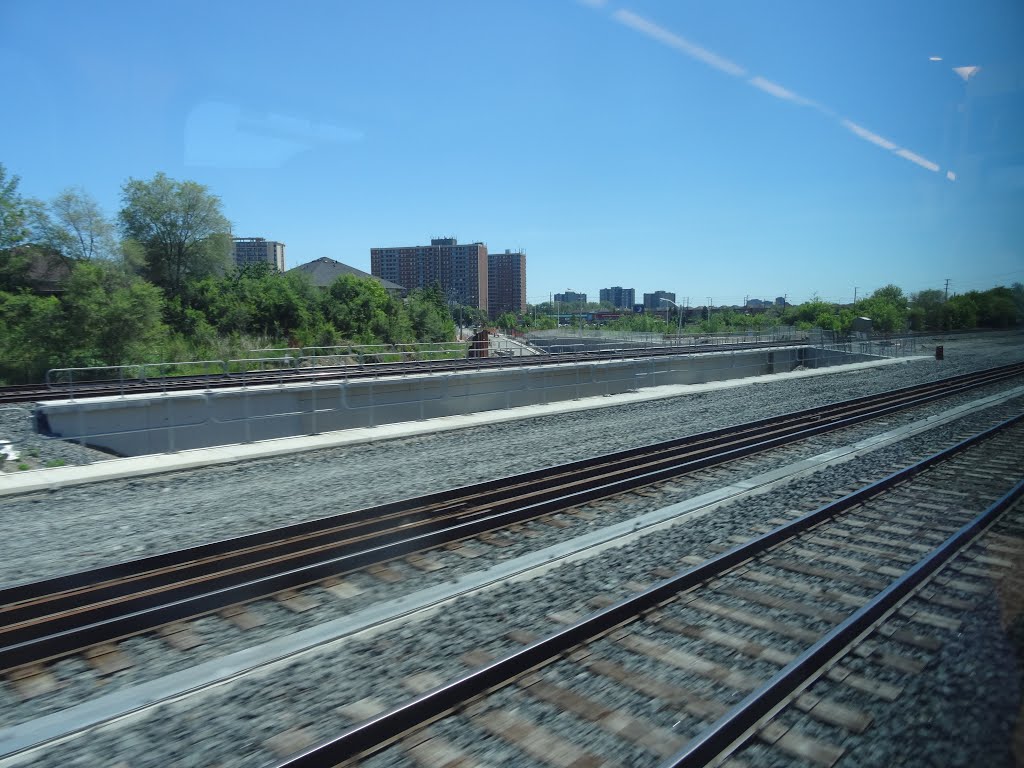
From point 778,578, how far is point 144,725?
552cm

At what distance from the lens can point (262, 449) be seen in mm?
13672

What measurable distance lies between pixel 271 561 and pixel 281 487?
4.08 m

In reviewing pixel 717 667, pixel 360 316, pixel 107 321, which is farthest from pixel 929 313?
pixel 717 667

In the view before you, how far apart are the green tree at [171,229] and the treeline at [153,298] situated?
0.07 meters

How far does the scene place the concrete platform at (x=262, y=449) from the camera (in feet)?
36.5

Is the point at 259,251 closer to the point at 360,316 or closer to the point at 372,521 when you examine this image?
the point at 360,316

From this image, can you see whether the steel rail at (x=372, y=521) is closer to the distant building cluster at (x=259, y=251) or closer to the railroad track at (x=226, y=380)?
the railroad track at (x=226, y=380)

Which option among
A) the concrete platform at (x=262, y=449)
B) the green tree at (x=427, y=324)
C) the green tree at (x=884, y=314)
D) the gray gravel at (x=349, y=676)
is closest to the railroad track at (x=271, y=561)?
the gray gravel at (x=349, y=676)

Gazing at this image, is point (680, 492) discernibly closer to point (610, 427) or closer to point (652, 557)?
point (652, 557)

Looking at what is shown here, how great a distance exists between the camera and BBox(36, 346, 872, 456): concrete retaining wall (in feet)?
49.0

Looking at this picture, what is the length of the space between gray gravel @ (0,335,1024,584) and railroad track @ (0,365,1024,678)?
0.72 m

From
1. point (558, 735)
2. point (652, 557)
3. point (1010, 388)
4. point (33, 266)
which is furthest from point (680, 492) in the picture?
point (33, 266)

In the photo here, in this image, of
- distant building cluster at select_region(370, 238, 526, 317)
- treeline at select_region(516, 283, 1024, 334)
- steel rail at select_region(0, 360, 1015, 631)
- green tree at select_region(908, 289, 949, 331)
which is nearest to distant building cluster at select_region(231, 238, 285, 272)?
distant building cluster at select_region(370, 238, 526, 317)

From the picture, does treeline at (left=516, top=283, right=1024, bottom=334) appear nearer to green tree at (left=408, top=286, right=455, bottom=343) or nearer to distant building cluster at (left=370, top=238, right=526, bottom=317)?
green tree at (left=408, top=286, right=455, bottom=343)
